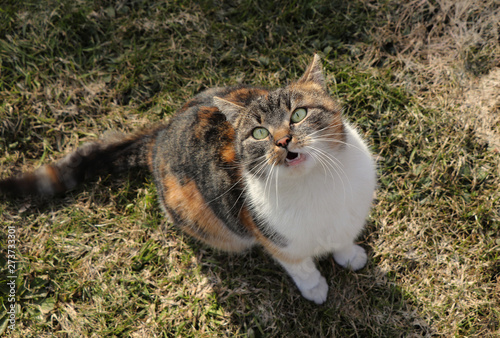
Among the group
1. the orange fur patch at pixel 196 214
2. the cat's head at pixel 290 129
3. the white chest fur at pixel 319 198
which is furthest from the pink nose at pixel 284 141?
the orange fur patch at pixel 196 214

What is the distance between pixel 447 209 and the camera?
3.22m

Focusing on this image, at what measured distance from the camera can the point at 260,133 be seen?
2.24 m

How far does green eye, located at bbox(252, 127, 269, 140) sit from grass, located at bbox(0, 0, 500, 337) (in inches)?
53.7

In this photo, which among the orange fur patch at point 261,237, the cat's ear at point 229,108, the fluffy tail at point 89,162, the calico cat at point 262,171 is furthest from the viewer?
the fluffy tail at point 89,162

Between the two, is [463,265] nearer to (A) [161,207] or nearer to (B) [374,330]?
(B) [374,330]

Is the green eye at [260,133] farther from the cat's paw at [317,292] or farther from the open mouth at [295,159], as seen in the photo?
the cat's paw at [317,292]

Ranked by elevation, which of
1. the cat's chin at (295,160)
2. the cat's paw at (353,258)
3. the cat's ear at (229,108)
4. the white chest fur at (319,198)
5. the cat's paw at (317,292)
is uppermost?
the cat's ear at (229,108)

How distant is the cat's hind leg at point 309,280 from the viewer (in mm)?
2857

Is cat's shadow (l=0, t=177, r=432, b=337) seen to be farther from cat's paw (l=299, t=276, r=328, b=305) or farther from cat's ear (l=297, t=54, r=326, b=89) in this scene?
cat's ear (l=297, t=54, r=326, b=89)

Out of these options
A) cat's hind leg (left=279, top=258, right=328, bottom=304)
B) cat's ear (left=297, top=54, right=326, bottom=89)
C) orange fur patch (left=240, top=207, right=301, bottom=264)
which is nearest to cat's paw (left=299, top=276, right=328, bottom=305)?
cat's hind leg (left=279, top=258, right=328, bottom=304)

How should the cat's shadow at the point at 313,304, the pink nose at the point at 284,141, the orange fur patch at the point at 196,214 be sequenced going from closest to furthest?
1. the pink nose at the point at 284,141
2. the orange fur patch at the point at 196,214
3. the cat's shadow at the point at 313,304

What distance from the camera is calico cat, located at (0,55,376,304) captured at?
2191mm

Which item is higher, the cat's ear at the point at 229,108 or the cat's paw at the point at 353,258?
the cat's ear at the point at 229,108

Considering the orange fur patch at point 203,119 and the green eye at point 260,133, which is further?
the orange fur patch at point 203,119
